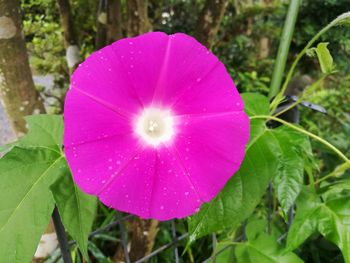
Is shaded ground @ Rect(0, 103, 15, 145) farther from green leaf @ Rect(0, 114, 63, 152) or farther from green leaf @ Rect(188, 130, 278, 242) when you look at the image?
green leaf @ Rect(188, 130, 278, 242)

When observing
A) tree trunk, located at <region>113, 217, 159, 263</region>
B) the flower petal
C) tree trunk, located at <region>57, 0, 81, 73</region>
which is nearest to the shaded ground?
tree trunk, located at <region>57, 0, 81, 73</region>

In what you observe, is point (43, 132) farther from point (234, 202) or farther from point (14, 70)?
point (14, 70)

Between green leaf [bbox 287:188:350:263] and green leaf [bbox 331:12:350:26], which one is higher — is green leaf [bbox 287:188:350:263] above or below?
below

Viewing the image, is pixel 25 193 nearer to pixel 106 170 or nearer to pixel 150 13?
pixel 106 170

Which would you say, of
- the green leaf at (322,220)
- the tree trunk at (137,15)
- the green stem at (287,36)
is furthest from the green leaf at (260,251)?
the tree trunk at (137,15)

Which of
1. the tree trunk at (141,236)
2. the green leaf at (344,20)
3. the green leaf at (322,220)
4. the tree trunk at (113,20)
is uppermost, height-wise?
the green leaf at (344,20)

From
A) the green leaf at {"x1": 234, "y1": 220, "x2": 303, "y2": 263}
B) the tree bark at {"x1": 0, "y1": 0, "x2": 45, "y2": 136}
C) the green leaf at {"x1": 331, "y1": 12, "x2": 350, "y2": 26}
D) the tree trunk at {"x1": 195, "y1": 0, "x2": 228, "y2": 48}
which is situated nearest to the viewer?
the green leaf at {"x1": 331, "y1": 12, "x2": 350, "y2": 26}

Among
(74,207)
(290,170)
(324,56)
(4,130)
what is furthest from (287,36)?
(4,130)

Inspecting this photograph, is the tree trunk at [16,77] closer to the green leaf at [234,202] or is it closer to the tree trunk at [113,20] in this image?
the green leaf at [234,202]
